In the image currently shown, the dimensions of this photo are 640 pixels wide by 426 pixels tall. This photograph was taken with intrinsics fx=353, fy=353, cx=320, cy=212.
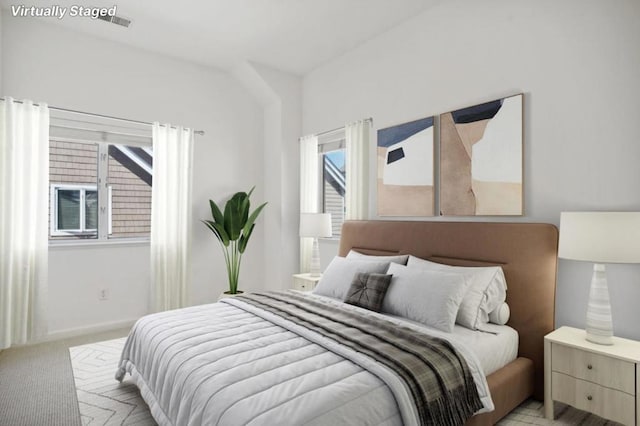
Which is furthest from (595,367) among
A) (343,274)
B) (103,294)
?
(103,294)

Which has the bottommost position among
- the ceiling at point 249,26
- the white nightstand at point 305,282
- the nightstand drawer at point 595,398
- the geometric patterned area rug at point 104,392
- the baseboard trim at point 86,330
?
the geometric patterned area rug at point 104,392

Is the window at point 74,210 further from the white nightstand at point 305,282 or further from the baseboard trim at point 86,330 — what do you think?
the white nightstand at point 305,282

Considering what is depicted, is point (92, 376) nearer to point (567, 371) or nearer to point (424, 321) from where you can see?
point (424, 321)

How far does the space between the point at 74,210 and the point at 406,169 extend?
3438mm

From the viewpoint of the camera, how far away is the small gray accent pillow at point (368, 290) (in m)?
2.44

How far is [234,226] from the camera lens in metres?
4.09

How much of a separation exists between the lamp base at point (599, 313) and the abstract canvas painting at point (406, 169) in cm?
128

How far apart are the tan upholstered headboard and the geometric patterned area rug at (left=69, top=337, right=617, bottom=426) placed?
18 centimetres

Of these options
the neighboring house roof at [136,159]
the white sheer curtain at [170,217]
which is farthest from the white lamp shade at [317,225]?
the neighboring house roof at [136,159]

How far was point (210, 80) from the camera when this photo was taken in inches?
171

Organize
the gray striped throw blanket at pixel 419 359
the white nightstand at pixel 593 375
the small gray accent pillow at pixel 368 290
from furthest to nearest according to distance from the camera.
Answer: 1. the small gray accent pillow at pixel 368 290
2. the white nightstand at pixel 593 375
3. the gray striped throw blanket at pixel 419 359

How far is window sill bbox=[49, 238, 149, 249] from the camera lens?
11.3 ft

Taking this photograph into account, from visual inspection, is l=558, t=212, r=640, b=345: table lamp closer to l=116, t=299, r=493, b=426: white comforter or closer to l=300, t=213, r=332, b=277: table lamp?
l=116, t=299, r=493, b=426: white comforter

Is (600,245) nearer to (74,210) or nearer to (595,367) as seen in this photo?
(595,367)
